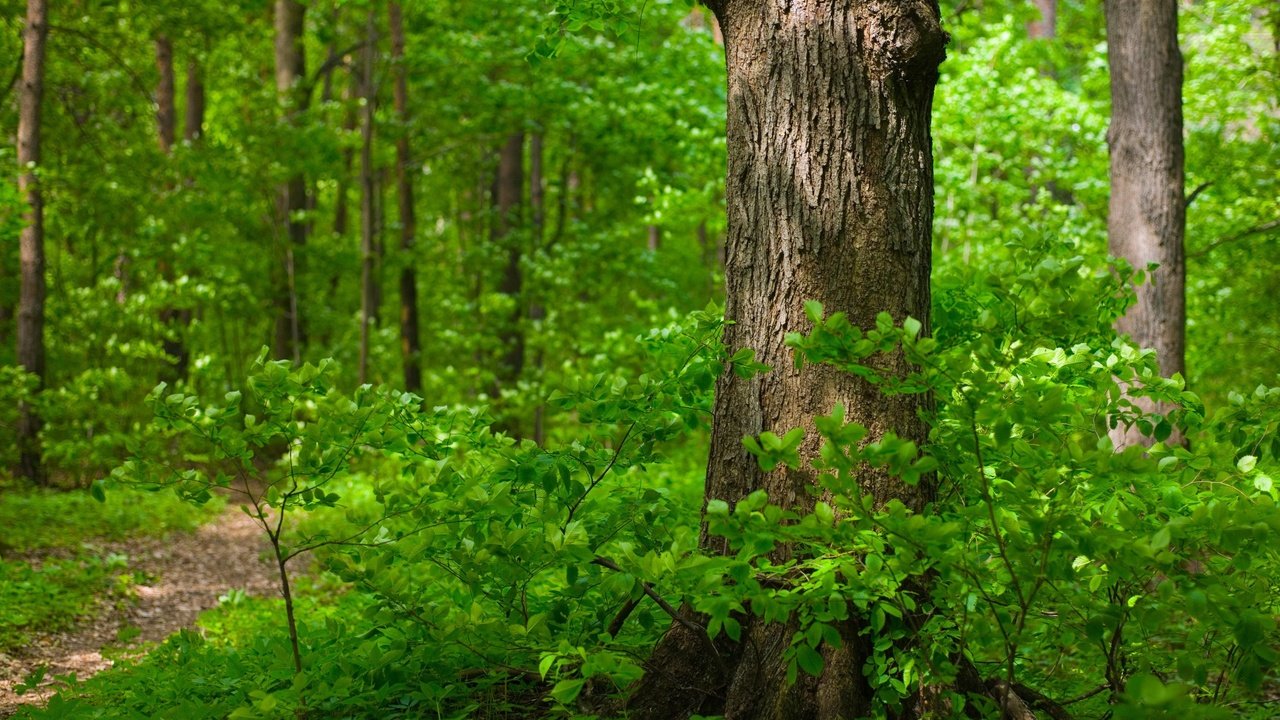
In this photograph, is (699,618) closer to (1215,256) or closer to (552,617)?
(552,617)

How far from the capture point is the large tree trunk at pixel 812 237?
2811 millimetres

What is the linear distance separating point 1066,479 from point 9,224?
26.7ft

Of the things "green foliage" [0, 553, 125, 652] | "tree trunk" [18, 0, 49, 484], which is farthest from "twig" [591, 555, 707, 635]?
"tree trunk" [18, 0, 49, 484]

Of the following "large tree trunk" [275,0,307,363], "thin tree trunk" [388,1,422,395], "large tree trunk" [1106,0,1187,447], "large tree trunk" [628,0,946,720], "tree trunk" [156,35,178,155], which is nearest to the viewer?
"large tree trunk" [628,0,946,720]

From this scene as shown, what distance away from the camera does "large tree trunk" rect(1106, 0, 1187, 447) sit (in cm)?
653

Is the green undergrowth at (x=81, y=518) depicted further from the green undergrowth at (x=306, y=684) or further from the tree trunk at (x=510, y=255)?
the green undergrowth at (x=306, y=684)

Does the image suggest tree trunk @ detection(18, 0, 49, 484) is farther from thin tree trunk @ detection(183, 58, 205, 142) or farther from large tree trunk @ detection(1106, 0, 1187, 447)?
large tree trunk @ detection(1106, 0, 1187, 447)

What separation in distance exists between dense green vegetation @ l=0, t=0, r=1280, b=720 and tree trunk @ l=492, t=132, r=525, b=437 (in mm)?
88

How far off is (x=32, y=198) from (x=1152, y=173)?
9.89 m

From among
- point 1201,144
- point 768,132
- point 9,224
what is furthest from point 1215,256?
point 9,224

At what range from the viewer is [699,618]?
2973 mm

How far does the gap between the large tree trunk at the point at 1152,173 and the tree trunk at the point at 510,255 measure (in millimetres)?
6900

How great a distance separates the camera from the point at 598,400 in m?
2.95

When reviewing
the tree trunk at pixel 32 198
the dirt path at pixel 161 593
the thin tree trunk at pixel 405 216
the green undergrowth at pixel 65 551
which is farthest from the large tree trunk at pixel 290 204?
the tree trunk at pixel 32 198
